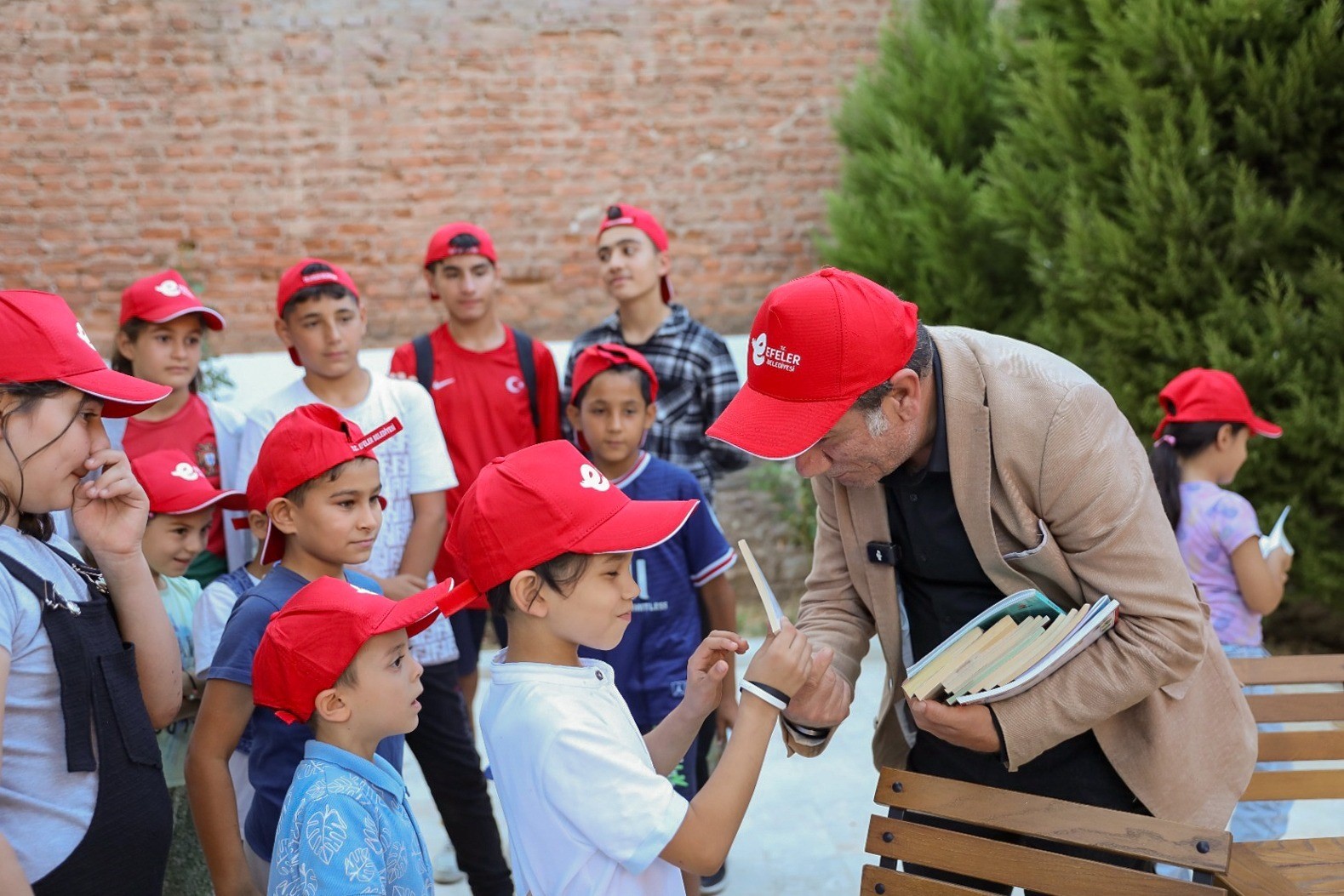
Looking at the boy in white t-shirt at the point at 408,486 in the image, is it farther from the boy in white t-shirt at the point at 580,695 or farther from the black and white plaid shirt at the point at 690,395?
the boy in white t-shirt at the point at 580,695

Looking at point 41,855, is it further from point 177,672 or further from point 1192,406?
point 1192,406

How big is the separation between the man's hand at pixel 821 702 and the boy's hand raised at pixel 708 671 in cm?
16

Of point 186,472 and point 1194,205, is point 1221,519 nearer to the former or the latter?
point 1194,205

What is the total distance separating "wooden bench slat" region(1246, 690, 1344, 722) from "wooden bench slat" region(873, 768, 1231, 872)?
3.05ft

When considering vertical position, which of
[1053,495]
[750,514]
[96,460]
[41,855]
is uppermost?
[96,460]

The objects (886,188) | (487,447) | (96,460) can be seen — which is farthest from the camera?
(886,188)

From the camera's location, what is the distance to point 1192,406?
3.92 metres

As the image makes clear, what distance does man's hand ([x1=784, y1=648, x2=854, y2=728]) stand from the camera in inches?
89.4

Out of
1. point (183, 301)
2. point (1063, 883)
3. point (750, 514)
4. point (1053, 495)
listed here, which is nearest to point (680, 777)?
point (1063, 883)

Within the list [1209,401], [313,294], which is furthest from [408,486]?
[1209,401]

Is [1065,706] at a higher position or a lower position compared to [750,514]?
higher

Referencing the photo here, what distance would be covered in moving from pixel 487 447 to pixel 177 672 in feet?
6.72

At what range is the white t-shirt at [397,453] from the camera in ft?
11.6

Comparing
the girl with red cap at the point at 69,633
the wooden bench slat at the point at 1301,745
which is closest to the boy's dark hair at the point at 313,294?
the girl with red cap at the point at 69,633
